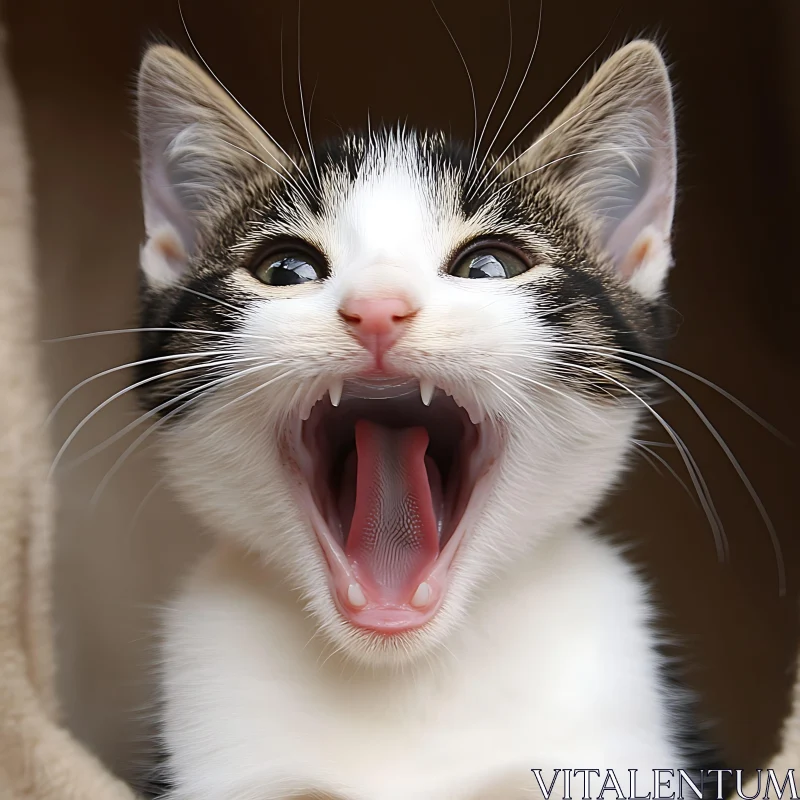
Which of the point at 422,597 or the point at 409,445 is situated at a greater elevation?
the point at 409,445

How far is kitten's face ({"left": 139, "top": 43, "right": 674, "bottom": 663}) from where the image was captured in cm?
70

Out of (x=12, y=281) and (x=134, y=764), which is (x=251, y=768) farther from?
(x=12, y=281)

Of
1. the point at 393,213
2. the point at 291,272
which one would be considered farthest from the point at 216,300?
the point at 393,213

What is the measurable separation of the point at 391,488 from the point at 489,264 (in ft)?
0.77

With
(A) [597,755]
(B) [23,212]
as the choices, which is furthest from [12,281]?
(A) [597,755]

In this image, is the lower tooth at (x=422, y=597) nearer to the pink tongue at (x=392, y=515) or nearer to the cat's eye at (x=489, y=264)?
the pink tongue at (x=392, y=515)

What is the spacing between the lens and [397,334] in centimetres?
65

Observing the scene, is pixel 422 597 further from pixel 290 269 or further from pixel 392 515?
pixel 290 269

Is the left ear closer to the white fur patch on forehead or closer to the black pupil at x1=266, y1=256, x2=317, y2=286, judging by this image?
the white fur patch on forehead

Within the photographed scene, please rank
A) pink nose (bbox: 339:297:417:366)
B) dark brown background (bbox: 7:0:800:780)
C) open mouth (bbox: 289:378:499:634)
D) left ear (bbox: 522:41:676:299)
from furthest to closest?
dark brown background (bbox: 7:0:800:780)
left ear (bbox: 522:41:676:299)
open mouth (bbox: 289:378:499:634)
pink nose (bbox: 339:297:417:366)

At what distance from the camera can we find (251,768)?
75 cm

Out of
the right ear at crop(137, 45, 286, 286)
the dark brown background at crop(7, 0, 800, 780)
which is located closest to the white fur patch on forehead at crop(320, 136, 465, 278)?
the right ear at crop(137, 45, 286, 286)

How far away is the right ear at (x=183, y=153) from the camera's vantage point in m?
0.87

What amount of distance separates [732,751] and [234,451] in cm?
68
